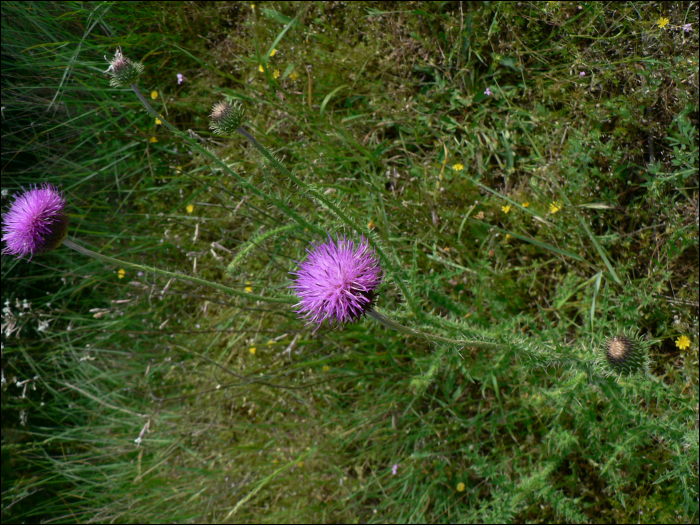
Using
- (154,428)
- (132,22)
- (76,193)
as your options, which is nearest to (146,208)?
(76,193)

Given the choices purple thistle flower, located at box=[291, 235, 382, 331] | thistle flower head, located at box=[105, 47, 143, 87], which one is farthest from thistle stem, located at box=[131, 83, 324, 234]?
purple thistle flower, located at box=[291, 235, 382, 331]

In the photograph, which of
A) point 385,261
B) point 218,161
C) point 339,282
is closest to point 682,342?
point 385,261

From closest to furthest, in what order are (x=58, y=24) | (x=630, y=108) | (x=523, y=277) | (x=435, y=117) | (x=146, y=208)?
1. (x=630, y=108)
2. (x=523, y=277)
3. (x=435, y=117)
4. (x=58, y=24)
5. (x=146, y=208)

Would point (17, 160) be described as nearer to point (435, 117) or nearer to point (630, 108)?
point (435, 117)

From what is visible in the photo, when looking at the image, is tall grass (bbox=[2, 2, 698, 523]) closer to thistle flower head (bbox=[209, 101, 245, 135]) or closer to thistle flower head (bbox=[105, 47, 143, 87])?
thistle flower head (bbox=[209, 101, 245, 135])

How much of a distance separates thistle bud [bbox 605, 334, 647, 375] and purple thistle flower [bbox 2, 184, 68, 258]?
1.98 meters

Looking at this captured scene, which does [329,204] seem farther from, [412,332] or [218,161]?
[412,332]

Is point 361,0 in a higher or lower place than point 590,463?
higher

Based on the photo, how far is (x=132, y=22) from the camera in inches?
131

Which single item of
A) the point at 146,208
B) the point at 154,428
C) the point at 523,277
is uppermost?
the point at 523,277

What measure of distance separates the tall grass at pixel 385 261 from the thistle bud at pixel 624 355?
6cm

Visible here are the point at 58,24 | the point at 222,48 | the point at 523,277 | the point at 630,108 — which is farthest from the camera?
the point at 222,48

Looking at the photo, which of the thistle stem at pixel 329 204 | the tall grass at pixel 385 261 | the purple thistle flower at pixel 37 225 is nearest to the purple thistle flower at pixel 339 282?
the thistle stem at pixel 329 204

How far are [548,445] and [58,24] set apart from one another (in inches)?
146
